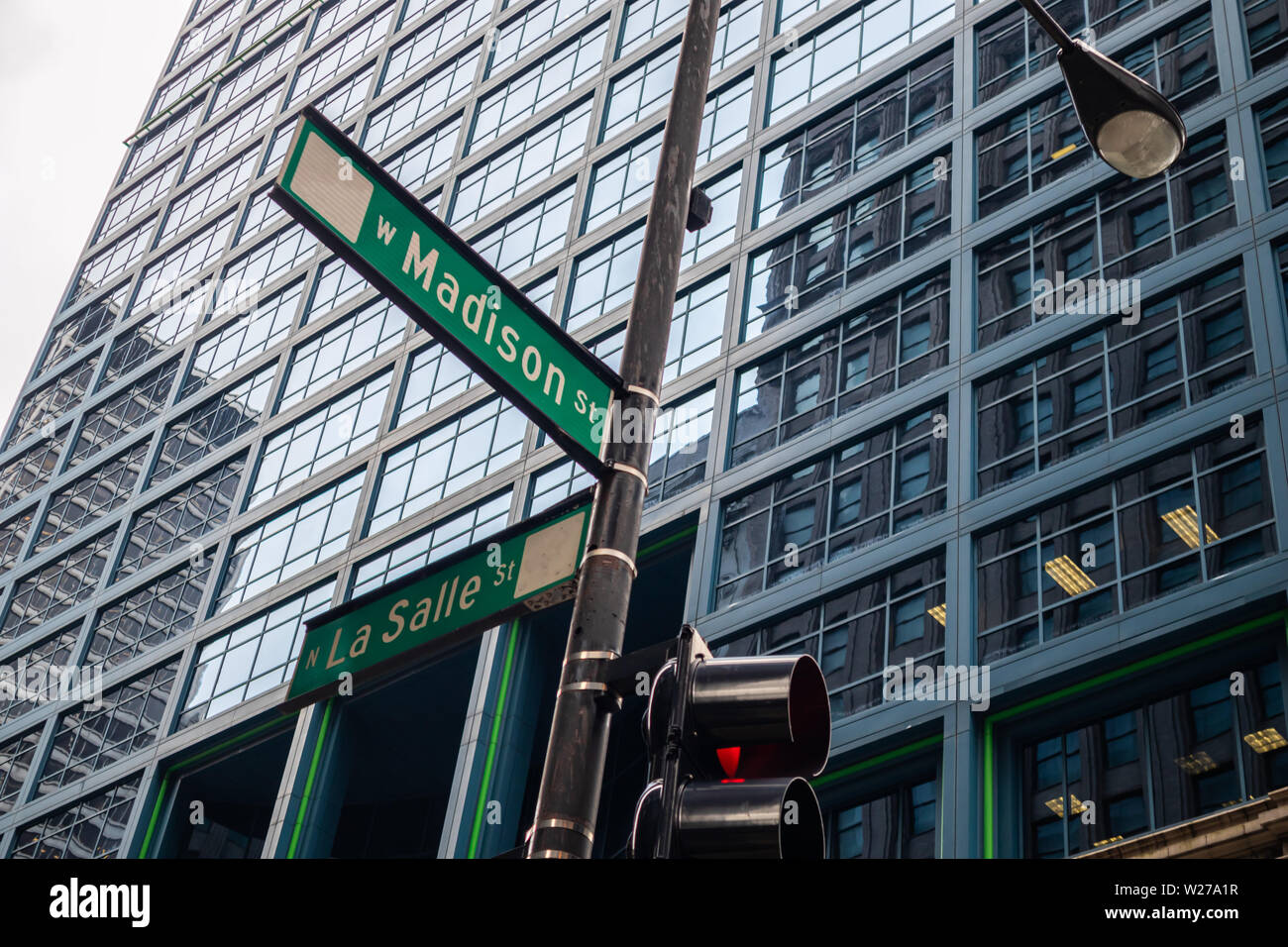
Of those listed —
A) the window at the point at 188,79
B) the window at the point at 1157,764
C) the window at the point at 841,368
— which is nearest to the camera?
the window at the point at 1157,764

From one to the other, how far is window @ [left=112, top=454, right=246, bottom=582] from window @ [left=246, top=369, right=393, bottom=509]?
1.23 meters

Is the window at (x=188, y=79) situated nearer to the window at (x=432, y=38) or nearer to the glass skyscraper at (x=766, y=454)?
the glass skyscraper at (x=766, y=454)

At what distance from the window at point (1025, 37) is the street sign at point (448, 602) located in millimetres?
27585

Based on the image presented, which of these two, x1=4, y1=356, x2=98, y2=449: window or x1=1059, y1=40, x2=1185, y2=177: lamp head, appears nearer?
x1=1059, y1=40, x2=1185, y2=177: lamp head

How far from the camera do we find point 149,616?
1767 inches

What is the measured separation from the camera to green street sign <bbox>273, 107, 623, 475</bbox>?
18.5 feet

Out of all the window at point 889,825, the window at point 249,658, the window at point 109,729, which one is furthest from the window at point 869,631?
the window at point 109,729

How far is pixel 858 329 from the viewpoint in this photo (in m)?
31.0

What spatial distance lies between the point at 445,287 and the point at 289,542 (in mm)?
37016

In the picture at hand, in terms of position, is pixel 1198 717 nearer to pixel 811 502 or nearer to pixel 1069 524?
pixel 1069 524

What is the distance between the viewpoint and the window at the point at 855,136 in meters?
33.3

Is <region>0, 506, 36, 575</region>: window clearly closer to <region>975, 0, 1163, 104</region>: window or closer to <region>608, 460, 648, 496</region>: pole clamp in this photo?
<region>975, 0, 1163, 104</region>: window

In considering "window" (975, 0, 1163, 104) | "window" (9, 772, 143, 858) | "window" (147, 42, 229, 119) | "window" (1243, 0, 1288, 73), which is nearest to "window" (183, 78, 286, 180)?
"window" (147, 42, 229, 119)
